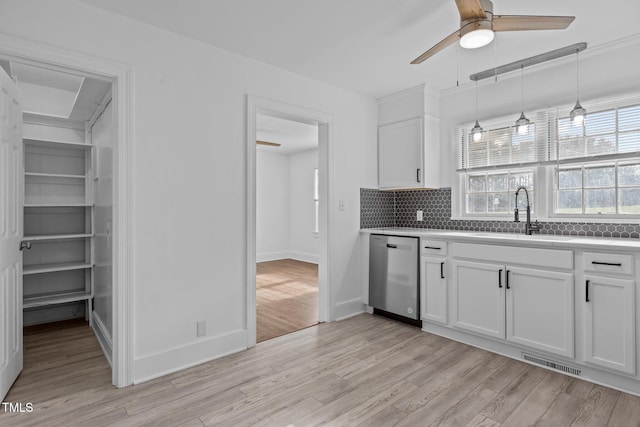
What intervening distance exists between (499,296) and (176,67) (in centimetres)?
314

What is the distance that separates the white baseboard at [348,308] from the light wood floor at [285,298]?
0.86ft

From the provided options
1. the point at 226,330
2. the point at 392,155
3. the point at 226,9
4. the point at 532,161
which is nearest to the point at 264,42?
the point at 226,9

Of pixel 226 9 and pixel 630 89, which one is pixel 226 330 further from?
pixel 630 89

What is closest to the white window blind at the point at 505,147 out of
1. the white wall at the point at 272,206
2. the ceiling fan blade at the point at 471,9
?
the ceiling fan blade at the point at 471,9

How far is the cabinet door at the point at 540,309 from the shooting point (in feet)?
8.33

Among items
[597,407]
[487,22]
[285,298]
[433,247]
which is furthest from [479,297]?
[285,298]

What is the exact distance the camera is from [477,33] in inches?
76.7

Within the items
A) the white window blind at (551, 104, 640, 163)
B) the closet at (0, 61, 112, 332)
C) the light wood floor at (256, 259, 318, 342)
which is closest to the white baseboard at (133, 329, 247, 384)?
the light wood floor at (256, 259, 318, 342)

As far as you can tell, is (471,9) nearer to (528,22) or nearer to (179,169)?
(528,22)

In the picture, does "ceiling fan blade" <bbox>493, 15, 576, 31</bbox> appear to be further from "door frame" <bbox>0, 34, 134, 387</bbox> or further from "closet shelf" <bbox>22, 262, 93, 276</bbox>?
"closet shelf" <bbox>22, 262, 93, 276</bbox>

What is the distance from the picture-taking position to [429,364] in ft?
8.95

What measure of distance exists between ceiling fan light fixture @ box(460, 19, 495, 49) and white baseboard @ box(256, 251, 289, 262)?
6454 mm

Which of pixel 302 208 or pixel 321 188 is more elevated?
pixel 321 188

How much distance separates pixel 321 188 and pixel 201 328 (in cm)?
183
